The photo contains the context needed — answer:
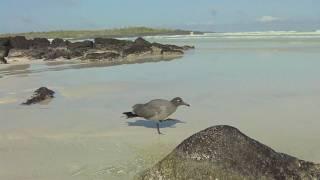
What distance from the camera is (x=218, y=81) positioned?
51.3ft

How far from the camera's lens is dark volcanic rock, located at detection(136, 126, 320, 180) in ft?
18.3

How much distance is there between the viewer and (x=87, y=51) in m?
33.4

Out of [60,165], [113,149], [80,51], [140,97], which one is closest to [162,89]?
[140,97]

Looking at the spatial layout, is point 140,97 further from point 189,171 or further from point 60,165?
point 189,171

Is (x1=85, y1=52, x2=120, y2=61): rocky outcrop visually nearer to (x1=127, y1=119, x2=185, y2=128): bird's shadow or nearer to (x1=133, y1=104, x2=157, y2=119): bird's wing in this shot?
(x1=127, y1=119, x2=185, y2=128): bird's shadow

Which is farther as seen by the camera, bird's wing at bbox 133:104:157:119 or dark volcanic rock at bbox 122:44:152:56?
dark volcanic rock at bbox 122:44:152:56

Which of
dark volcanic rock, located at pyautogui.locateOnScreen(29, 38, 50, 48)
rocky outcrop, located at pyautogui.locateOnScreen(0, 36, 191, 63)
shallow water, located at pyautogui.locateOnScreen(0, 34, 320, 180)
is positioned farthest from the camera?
dark volcanic rock, located at pyautogui.locateOnScreen(29, 38, 50, 48)

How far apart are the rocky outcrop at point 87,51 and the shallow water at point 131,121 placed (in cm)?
1163

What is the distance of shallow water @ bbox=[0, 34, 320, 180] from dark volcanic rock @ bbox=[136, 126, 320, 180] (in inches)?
46.6

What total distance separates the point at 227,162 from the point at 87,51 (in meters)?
28.4

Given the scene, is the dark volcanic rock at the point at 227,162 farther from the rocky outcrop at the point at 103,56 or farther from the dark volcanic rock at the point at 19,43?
the dark volcanic rock at the point at 19,43

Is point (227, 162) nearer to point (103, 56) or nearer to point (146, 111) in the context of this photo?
point (146, 111)

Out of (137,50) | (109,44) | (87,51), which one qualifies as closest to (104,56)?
(137,50)

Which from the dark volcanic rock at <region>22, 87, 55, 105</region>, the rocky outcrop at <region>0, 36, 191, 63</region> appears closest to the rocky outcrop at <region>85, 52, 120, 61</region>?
the rocky outcrop at <region>0, 36, 191, 63</region>
